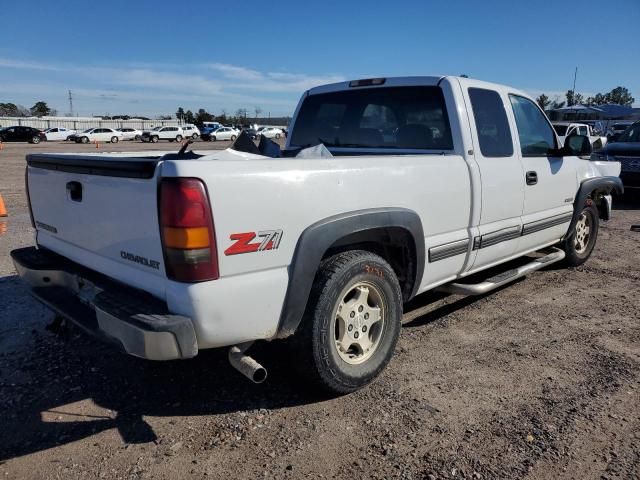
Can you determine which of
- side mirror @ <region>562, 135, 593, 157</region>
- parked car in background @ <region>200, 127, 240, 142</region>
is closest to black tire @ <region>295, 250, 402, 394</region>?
side mirror @ <region>562, 135, 593, 157</region>

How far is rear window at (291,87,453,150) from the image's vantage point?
4.14 m

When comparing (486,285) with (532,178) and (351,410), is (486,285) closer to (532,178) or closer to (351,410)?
(532,178)

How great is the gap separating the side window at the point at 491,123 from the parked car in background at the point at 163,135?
50.6 meters

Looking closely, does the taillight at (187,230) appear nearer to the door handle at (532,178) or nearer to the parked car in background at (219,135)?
the door handle at (532,178)

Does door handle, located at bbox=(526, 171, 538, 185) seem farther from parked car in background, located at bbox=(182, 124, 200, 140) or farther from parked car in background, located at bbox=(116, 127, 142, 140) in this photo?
parked car in background, located at bbox=(182, 124, 200, 140)

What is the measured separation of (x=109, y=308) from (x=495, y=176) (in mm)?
3007

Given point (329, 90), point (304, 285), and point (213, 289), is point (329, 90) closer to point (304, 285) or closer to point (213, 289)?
point (304, 285)

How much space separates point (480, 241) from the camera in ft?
13.4

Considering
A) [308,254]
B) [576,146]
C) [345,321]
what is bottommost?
[345,321]

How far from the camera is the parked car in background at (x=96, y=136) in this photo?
45500 millimetres

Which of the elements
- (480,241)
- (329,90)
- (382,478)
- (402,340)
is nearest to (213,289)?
(382,478)

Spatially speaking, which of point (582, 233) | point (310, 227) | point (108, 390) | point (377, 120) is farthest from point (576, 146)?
point (108, 390)

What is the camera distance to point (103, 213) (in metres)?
2.84

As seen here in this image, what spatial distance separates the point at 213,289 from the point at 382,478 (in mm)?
1218
